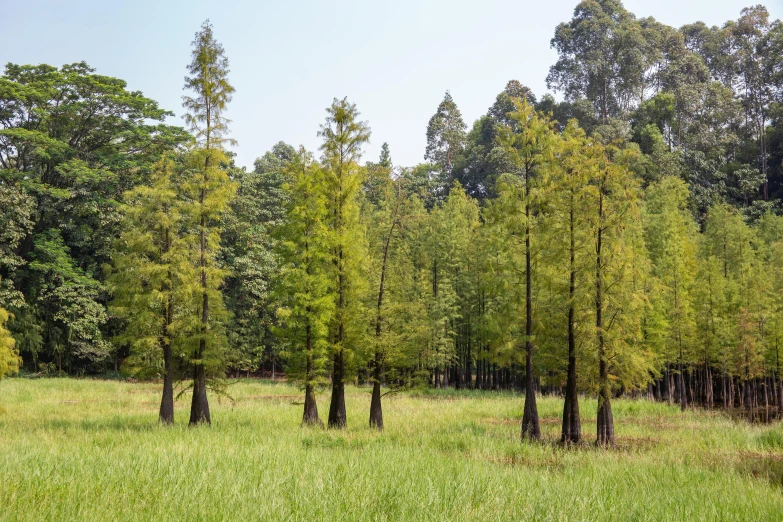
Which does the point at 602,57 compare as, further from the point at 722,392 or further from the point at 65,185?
the point at 65,185

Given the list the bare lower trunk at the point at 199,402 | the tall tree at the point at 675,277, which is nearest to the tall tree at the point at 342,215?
the bare lower trunk at the point at 199,402

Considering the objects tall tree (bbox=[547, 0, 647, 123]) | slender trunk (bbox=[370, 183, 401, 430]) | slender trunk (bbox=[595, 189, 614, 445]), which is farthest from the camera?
tall tree (bbox=[547, 0, 647, 123])

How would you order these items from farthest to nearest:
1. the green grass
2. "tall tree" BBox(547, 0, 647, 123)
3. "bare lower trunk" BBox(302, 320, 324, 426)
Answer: "tall tree" BBox(547, 0, 647, 123) → "bare lower trunk" BBox(302, 320, 324, 426) → the green grass

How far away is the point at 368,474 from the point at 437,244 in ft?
135

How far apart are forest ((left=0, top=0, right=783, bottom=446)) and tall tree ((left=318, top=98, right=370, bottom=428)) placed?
100 mm

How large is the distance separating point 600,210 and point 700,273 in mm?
29619

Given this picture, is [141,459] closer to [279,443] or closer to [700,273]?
[279,443]

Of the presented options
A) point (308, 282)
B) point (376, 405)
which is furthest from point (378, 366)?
point (308, 282)

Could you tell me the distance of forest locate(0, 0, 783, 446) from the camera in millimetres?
23391

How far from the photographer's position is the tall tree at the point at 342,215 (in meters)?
24.9

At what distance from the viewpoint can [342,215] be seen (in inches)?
982

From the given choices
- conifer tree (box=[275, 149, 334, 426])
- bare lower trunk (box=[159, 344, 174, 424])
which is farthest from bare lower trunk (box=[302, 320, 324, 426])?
bare lower trunk (box=[159, 344, 174, 424])

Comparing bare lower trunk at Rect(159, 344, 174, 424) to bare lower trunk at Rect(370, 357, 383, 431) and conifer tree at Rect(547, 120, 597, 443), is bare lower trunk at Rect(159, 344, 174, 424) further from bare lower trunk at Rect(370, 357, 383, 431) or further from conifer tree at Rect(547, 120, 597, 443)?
conifer tree at Rect(547, 120, 597, 443)

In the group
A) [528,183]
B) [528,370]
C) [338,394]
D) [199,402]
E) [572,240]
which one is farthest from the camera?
[338,394]
